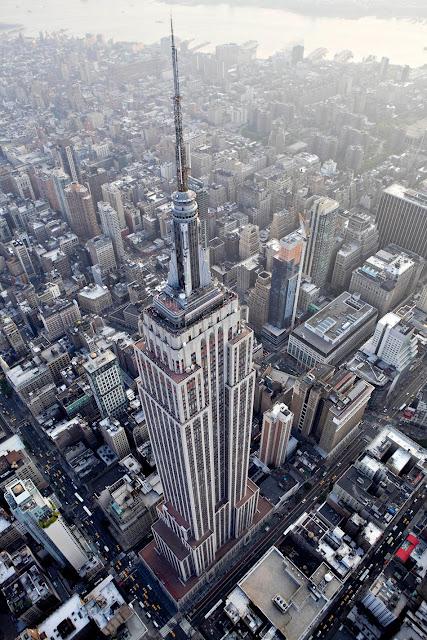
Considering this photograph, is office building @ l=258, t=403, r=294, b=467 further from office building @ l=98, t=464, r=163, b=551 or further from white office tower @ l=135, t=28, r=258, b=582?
office building @ l=98, t=464, r=163, b=551

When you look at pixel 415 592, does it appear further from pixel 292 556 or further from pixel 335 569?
pixel 292 556

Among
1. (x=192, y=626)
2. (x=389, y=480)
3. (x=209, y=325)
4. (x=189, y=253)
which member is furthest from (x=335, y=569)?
(x=189, y=253)

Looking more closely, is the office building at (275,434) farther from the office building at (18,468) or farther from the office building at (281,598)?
the office building at (18,468)

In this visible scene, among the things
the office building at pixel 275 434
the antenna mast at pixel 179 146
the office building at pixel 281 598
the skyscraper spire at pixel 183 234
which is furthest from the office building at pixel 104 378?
the antenna mast at pixel 179 146

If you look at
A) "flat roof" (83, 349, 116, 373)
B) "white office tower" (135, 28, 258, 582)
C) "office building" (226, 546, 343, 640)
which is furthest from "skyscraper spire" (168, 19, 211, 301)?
"office building" (226, 546, 343, 640)

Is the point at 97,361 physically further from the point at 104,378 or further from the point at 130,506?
the point at 130,506

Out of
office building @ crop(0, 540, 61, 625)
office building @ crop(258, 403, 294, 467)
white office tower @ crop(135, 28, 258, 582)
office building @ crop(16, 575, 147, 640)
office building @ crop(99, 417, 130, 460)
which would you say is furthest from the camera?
office building @ crop(99, 417, 130, 460)
